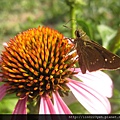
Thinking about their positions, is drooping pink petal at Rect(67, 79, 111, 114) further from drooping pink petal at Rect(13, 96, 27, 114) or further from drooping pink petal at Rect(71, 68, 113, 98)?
drooping pink petal at Rect(13, 96, 27, 114)

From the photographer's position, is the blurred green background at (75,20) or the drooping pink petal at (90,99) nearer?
the drooping pink petal at (90,99)

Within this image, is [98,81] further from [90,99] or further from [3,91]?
[3,91]

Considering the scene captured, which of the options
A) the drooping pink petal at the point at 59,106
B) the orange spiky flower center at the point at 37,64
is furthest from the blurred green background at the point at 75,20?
the drooping pink petal at the point at 59,106

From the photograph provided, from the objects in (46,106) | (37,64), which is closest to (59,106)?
A: (46,106)

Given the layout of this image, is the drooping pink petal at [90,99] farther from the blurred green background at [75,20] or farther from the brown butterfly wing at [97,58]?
the blurred green background at [75,20]

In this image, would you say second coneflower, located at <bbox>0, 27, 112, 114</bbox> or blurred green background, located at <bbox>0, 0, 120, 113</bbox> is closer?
second coneflower, located at <bbox>0, 27, 112, 114</bbox>

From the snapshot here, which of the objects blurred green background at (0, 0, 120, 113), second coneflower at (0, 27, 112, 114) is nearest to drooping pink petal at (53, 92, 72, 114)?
second coneflower at (0, 27, 112, 114)

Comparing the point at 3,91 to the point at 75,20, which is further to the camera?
the point at 75,20
